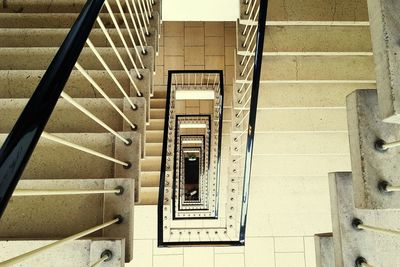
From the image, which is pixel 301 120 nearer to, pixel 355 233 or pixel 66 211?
pixel 355 233

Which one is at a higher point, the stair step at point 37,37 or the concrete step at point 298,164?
the stair step at point 37,37

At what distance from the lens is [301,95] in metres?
3.21

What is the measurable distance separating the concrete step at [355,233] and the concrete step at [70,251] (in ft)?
2.82

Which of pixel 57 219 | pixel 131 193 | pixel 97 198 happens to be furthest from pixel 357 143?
pixel 57 219

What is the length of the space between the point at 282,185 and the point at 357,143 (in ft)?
9.85

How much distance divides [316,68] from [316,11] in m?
0.50

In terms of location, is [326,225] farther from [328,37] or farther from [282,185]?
[328,37]

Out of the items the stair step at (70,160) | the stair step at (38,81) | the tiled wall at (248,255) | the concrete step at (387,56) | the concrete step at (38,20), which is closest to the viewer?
the concrete step at (387,56)

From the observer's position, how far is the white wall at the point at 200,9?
3.85 metres

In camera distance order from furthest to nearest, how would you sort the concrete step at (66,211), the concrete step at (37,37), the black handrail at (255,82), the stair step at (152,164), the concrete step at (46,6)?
1. the stair step at (152,164)
2. the concrete step at (46,6)
3. the concrete step at (37,37)
4. the black handrail at (255,82)
5. the concrete step at (66,211)

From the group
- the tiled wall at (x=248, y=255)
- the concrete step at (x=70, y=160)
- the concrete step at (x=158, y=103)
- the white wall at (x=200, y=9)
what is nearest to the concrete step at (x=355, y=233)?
the concrete step at (x=70, y=160)

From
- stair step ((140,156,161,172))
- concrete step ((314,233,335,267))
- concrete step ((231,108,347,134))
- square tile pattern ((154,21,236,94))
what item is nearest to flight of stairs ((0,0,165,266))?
concrete step ((314,233,335,267))

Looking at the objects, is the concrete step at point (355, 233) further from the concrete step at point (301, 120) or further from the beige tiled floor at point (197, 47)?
the beige tiled floor at point (197, 47)

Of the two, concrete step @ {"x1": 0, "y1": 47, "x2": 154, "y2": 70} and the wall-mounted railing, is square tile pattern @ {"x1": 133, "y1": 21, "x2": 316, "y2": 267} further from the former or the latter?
concrete step @ {"x1": 0, "y1": 47, "x2": 154, "y2": 70}
